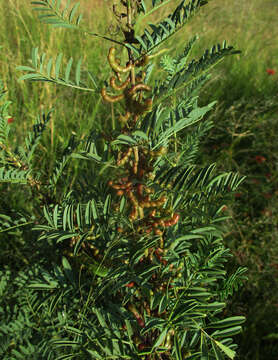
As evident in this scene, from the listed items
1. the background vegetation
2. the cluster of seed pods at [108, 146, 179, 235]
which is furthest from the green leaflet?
the background vegetation

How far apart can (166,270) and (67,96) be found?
152 cm

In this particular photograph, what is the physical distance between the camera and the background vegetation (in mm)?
1084

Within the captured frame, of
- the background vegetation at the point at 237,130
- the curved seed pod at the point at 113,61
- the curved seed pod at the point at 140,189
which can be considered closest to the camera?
the curved seed pod at the point at 113,61

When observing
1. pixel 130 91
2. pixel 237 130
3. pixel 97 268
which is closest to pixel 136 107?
pixel 130 91

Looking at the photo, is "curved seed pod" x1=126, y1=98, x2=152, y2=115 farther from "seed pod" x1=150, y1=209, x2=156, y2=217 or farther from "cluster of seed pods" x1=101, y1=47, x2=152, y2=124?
"seed pod" x1=150, y1=209, x2=156, y2=217

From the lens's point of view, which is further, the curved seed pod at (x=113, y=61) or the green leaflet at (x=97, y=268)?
the green leaflet at (x=97, y=268)

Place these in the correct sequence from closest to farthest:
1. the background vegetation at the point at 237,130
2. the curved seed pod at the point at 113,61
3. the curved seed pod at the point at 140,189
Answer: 1. the curved seed pod at the point at 113,61
2. the curved seed pod at the point at 140,189
3. the background vegetation at the point at 237,130

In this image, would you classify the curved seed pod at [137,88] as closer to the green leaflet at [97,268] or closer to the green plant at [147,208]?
the green plant at [147,208]

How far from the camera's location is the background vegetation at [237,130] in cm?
108

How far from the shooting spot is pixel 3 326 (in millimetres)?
719

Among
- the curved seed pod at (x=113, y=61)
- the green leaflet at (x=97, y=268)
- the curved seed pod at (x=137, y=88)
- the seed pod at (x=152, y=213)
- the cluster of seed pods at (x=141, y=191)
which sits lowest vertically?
the green leaflet at (x=97, y=268)

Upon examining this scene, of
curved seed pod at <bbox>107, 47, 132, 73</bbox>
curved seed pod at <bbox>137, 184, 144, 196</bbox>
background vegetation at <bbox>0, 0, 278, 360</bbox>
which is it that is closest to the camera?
curved seed pod at <bbox>107, 47, 132, 73</bbox>

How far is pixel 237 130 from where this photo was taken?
66.6 inches

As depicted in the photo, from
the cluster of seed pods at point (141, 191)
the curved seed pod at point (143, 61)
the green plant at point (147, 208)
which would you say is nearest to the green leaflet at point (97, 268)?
the green plant at point (147, 208)
